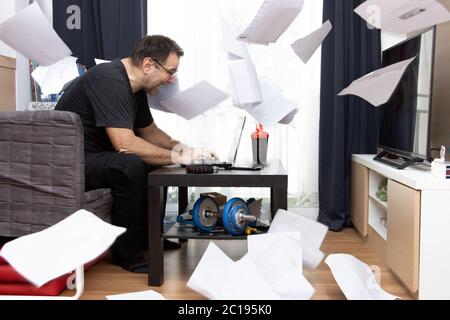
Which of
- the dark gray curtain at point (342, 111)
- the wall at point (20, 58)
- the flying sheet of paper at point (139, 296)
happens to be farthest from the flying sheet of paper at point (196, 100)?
the wall at point (20, 58)

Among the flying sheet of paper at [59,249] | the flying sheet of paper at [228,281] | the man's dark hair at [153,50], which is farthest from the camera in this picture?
the man's dark hair at [153,50]

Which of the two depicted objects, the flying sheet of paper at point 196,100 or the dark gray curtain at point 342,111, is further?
the dark gray curtain at point 342,111

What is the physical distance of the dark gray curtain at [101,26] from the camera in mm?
3012

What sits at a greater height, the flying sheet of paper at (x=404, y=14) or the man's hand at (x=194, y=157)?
the flying sheet of paper at (x=404, y=14)

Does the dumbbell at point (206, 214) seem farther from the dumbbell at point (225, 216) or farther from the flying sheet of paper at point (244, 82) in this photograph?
the flying sheet of paper at point (244, 82)

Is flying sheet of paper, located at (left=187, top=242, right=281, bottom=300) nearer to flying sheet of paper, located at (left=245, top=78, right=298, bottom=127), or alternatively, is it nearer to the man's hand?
the man's hand

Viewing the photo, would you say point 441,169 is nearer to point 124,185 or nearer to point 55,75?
point 124,185

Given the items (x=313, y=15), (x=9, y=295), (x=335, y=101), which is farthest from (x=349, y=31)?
(x=9, y=295)

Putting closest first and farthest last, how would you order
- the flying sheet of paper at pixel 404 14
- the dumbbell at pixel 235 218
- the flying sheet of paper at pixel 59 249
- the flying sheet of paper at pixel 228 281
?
the flying sheet of paper at pixel 59 249 → the flying sheet of paper at pixel 404 14 → the flying sheet of paper at pixel 228 281 → the dumbbell at pixel 235 218

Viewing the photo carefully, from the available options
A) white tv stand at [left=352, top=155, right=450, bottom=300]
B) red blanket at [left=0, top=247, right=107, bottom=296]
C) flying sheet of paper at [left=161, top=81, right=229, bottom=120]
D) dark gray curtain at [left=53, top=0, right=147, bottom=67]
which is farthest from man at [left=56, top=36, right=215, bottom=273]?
dark gray curtain at [left=53, top=0, right=147, bottom=67]

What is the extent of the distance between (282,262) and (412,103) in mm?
983

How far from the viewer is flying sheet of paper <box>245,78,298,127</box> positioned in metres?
2.05

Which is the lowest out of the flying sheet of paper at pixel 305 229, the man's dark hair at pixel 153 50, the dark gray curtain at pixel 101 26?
the flying sheet of paper at pixel 305 229
